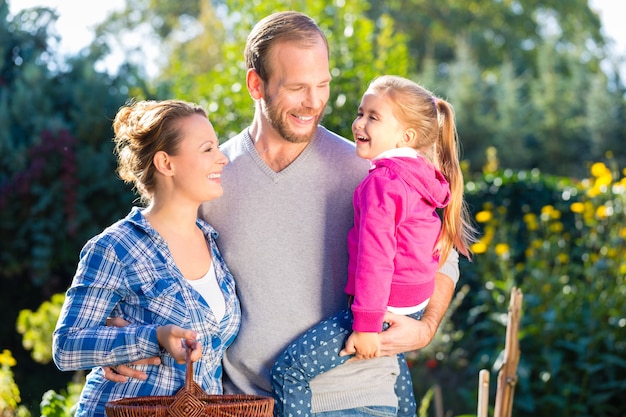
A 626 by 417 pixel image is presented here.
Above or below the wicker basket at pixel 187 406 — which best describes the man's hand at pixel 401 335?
above

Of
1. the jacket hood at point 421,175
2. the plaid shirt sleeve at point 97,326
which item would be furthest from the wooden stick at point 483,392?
the plaid shirt sleeve at point 97,326

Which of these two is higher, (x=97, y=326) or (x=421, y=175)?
(x=421, y=175)

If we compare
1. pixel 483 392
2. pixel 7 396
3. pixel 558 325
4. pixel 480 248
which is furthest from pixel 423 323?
pixel 480 248

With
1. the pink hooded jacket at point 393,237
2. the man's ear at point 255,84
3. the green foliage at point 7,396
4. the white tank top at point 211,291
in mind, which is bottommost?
the green foliage at point 7,396

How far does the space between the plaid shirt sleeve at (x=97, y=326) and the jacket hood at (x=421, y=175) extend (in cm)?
84

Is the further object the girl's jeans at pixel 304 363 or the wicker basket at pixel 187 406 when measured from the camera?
the girl's jeans at pixel 304 363

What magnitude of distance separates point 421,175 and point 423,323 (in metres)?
0.46

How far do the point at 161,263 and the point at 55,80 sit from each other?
5.08 meters

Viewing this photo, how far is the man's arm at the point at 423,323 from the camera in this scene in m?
2.56

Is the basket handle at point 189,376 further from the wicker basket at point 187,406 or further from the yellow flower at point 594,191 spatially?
the yellow flower at point 594,191

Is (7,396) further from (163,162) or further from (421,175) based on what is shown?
(421,175)

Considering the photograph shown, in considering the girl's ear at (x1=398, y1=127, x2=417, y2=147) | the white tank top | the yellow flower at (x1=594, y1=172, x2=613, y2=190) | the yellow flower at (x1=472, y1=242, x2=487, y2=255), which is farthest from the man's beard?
the yellow flower at (x1=594, y1=172, x2=613, y2=190)

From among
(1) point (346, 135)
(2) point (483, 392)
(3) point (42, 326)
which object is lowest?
(3) point (42, 326)

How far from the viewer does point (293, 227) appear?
270cm
